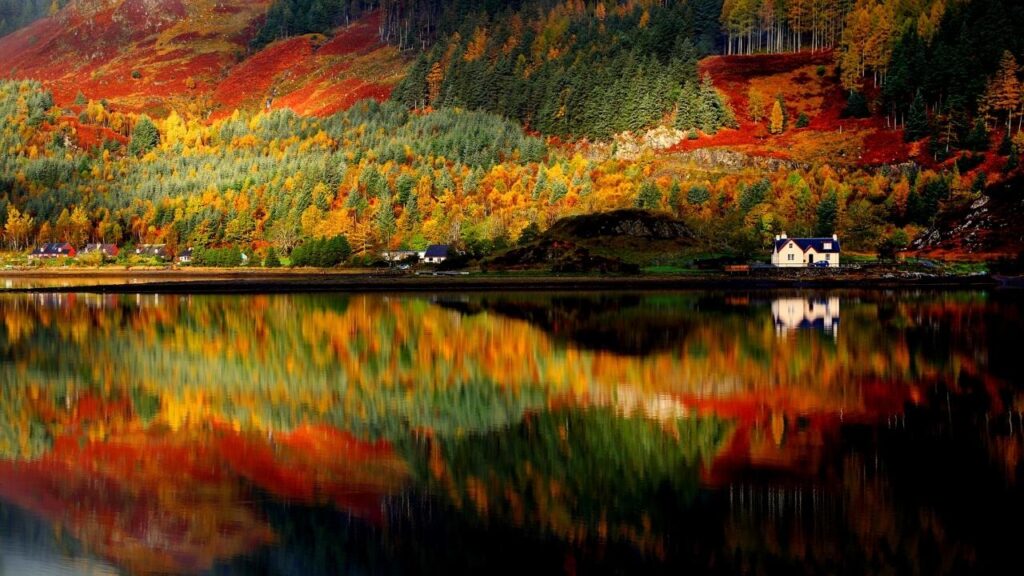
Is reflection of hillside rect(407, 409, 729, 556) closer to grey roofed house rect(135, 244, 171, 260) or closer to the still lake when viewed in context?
the still lake


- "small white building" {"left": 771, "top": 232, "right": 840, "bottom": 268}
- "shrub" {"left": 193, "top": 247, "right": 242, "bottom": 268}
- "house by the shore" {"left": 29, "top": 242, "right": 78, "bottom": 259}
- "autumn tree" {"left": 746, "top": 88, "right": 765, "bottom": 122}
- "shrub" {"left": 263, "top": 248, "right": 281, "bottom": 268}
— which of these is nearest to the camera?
"small white building" {"left": 771, "top": 232, "right": 840, "bottom": 268}

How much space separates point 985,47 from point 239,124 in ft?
371

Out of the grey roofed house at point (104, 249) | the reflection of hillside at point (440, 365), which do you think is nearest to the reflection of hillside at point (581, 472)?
the reflection of hillside at point (440, 365)

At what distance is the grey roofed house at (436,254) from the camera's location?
101312mm

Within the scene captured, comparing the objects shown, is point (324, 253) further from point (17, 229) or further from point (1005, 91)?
point (1005, 91)

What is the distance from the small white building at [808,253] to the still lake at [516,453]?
44991 mm

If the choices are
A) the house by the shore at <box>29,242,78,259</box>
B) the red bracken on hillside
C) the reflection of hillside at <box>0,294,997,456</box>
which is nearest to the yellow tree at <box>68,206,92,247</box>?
the house by the shore at <box>29,242,78,259</box>

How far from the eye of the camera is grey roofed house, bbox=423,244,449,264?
101312 mm

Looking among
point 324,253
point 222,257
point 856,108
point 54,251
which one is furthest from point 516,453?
point 54,251

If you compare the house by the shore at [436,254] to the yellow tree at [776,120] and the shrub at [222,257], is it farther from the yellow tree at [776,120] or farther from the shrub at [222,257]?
the yellow tree at [776,120]

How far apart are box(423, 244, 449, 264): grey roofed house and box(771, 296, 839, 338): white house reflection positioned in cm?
4651

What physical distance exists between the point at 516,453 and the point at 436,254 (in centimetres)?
8356

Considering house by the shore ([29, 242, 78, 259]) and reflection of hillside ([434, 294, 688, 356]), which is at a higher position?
house by the shore ([29, 242, 78, 259])

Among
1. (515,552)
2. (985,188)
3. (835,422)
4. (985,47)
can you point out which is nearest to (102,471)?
(515,552)
